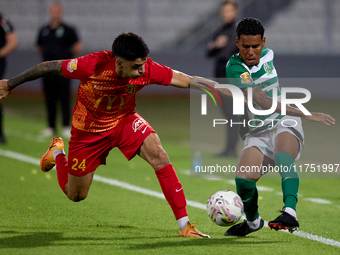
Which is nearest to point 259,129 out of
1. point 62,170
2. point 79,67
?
point 79,67

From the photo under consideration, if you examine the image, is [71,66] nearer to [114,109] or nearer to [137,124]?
[114,109]

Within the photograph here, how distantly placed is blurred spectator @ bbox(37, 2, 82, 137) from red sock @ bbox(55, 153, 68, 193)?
558 centimetres

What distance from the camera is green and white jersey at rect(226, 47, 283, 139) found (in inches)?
188

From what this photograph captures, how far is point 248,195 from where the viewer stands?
187 inches

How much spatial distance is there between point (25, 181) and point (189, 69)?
12.1m

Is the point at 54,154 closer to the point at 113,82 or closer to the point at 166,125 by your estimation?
the point at 113,82

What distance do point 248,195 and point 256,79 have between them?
3.38 ft

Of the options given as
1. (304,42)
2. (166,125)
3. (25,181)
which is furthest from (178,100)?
(25,181)

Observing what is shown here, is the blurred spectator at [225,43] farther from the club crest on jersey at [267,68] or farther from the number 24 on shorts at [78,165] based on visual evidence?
the number 24 on shorts at [78,165]

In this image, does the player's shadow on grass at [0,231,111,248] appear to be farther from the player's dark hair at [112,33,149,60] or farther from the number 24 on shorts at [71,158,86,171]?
the player's dark hair at [112,33,149,60]

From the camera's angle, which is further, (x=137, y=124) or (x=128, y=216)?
(x=128, y=216)

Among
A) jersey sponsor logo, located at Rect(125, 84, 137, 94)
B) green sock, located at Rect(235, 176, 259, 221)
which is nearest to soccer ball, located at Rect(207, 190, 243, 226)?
green sock, located at Rect(235, 176, 259, 221)

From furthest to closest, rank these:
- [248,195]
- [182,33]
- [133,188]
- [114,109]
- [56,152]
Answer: [182,33] → [133,188] → [56,152] → [114,109] → [248,195]

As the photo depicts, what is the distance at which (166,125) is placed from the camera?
45.7 ft
